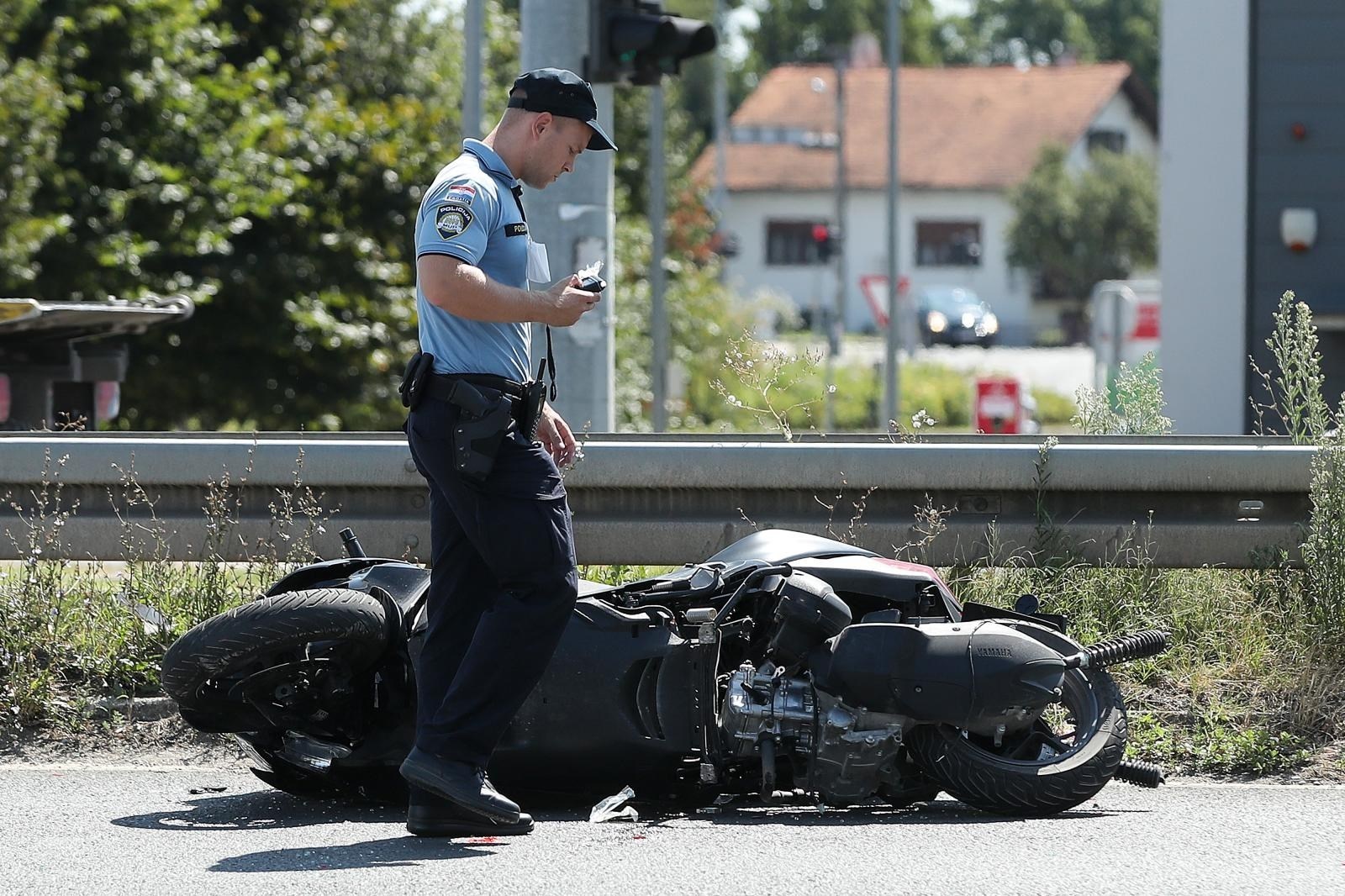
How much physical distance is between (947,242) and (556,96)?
A: 203ft

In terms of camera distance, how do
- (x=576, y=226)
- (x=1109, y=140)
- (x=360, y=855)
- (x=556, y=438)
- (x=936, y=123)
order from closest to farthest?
(x=360, y=855)
(x=556, y=438)
(x=576, y=226)
(x=936, y=123)
(x=1109, y=140)

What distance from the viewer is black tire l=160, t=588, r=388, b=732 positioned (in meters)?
4.83

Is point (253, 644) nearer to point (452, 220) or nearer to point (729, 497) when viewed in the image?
point (452, 220)

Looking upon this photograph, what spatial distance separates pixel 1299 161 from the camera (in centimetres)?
1354

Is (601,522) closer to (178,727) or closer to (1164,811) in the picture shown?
(178,727)

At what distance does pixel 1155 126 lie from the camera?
221 feet

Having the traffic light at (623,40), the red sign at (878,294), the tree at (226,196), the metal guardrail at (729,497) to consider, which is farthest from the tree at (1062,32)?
the metal guardrail at (729,497)

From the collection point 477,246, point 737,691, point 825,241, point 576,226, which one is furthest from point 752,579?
point 825,241

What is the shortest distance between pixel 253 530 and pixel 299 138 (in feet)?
35.8

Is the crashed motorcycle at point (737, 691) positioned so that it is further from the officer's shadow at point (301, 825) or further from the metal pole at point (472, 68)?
the metal pole at point (472, 68)

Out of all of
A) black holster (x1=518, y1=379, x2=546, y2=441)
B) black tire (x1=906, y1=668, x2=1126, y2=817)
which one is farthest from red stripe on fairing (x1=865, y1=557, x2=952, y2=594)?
black holster (x1=518, y1=379, x2=546, y2=441)

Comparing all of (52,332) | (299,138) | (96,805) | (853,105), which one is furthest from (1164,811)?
(853,105)

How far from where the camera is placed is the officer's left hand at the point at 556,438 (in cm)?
496

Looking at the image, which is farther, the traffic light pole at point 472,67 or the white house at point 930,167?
the white house at point 930,167
